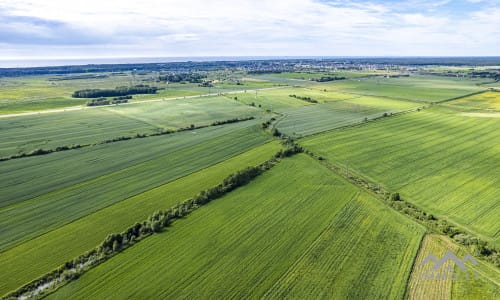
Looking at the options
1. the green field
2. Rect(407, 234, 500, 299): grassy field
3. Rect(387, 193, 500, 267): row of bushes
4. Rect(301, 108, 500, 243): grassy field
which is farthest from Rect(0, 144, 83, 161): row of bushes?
Rect(407, 234, 500, 299): grassy field

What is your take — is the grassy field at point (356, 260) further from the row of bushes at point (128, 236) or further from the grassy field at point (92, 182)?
the grassy field at point (92, 182)

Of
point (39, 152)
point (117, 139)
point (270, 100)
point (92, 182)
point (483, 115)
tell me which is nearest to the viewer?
point (92, 182)

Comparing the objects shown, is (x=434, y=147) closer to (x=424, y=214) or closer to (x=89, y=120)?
(x=424, y=214)

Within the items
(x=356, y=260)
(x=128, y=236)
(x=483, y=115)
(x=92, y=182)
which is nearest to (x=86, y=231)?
(x=128, y=236)

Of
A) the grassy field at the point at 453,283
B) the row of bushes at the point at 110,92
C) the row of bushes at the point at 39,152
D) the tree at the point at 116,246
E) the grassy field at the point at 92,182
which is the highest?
the row of bushes at the point at 110,92

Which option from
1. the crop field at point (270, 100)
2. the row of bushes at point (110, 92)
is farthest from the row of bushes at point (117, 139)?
the row of bushes at point (110, 92)

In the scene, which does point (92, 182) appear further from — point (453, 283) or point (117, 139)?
point (453, 283)

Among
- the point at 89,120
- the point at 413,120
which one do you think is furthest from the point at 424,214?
the point at 89,120
